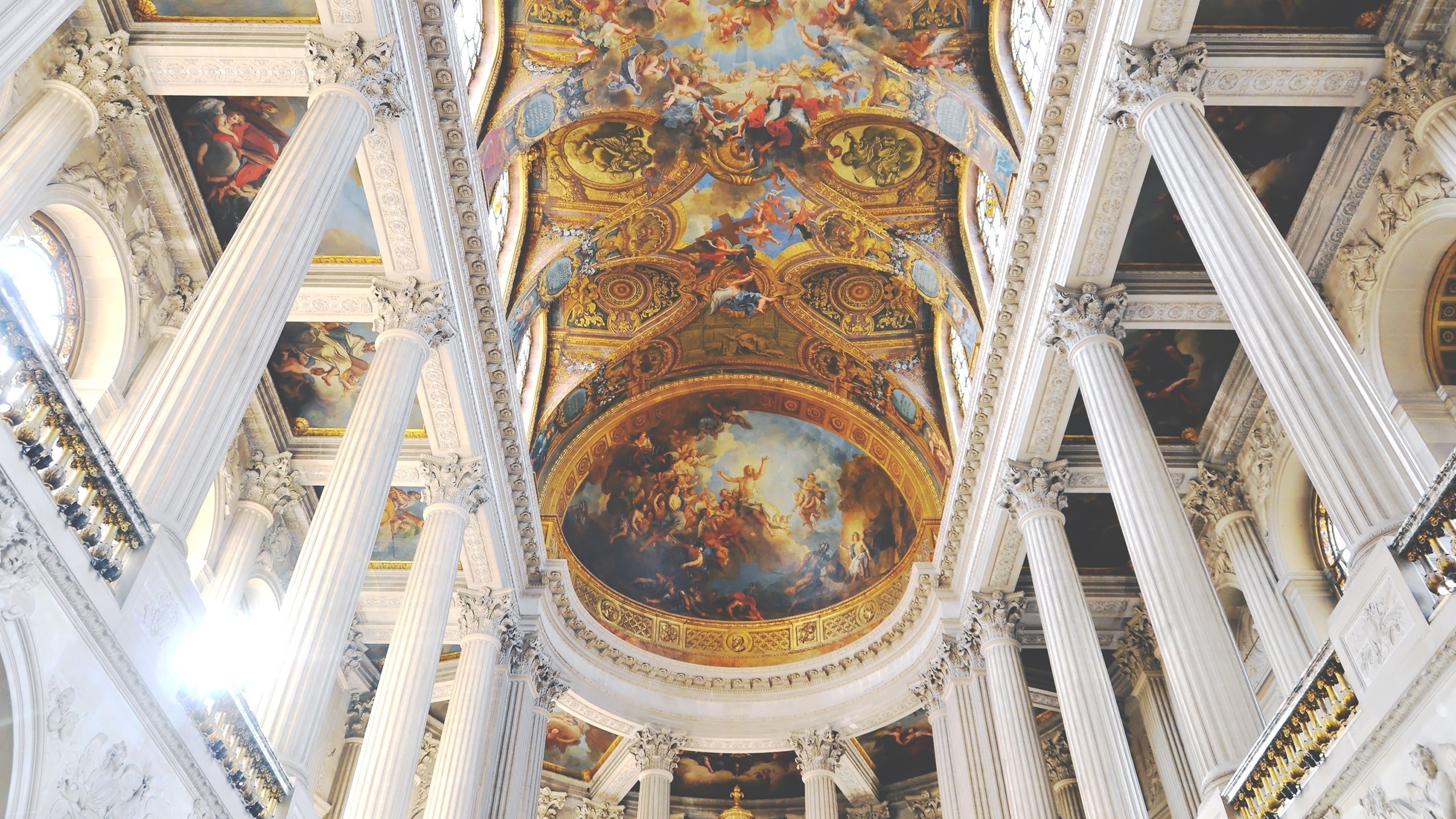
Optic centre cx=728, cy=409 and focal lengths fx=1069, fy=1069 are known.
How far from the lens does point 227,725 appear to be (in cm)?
780

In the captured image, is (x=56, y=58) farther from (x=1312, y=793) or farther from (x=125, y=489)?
(x=1312, y=793)

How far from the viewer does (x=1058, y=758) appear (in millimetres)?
20641

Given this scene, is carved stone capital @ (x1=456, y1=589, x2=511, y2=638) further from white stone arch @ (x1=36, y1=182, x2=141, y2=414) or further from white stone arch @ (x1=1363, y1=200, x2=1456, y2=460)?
white stone arch @ (x1=1363, y1=200, x2=1456, y2=460)

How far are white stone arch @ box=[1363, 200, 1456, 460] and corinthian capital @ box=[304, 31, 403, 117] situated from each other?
37.2ft

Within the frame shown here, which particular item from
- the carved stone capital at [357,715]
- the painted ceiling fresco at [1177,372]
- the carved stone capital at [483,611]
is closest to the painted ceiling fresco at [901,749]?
the carved stone capital at [483,611]

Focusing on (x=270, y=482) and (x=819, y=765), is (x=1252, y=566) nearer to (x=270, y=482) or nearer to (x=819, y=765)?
(x=819, y=765)

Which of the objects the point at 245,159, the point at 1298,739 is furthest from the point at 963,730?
the point at 245,159

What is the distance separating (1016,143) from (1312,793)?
32.2ft

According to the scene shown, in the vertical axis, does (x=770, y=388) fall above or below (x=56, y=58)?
above

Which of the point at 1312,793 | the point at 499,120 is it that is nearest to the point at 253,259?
the point at 499,120

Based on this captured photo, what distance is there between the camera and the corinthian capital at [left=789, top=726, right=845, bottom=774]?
20344 millimetres

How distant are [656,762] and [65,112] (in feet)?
47.7

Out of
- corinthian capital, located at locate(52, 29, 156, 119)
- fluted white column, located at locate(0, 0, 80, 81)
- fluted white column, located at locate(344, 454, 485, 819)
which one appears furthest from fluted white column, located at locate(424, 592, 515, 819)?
fluted white column, located at locate(0, 0, 80, 81)

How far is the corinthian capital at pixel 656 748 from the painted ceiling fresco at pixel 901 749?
3.80 meters
